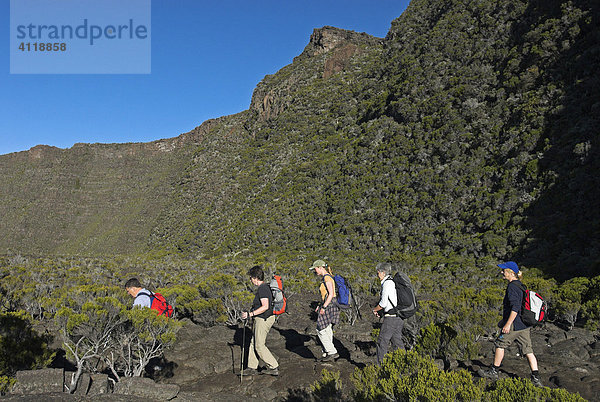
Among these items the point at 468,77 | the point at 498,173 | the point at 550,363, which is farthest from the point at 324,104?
the point at 550,363

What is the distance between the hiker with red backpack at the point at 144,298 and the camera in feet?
18.4

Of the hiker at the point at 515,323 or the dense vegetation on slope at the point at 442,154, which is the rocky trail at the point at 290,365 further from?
the dense vegetation on slope at the point at 442,154

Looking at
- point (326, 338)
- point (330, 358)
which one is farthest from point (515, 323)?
point (330, 358)

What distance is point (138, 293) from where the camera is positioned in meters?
5.69

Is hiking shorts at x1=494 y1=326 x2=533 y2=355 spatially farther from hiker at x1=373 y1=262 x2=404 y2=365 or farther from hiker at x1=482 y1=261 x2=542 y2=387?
hiker at x1=373 y1=262 x2=404 y2=365

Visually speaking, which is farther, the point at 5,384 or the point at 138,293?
the point at 138,293

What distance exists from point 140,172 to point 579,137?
261 feet

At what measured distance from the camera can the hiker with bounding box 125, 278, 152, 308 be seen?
5.61 meters

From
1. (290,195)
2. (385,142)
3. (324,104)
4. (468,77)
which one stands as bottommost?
(290,195)

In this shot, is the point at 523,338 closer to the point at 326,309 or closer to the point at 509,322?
the point at 509,322

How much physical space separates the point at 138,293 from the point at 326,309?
3.22 m

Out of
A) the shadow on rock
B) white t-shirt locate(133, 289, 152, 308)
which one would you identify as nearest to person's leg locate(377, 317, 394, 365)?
the shadow on rock

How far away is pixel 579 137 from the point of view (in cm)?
1853

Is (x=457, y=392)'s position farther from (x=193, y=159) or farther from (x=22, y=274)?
(x=193, y=159)
